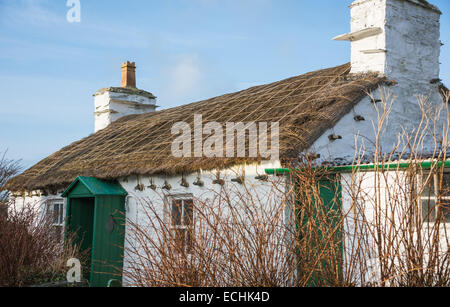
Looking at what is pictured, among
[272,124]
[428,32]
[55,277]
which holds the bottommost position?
[55,277]

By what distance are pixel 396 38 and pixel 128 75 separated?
35.0 feet

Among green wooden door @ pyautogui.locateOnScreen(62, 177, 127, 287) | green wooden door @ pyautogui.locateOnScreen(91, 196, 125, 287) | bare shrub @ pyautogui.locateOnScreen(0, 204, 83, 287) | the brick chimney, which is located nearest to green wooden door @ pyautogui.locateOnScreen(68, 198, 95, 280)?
green wooden door @ pyautogui.locateOnScreen(62, 177, 127, 287)

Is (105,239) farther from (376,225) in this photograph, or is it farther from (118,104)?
(118,104)

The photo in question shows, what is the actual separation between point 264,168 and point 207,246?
7.77 ft

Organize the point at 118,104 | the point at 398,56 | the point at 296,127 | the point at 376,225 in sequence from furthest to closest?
the point at 118,104 < the point at 398,56 < the point at 296,127 < the point at 376,225

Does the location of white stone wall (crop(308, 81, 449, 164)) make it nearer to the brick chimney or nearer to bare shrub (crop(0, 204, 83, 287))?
bare shrub (crop(0, 204, 83, 287))

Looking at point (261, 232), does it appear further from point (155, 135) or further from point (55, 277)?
point (155, 135)

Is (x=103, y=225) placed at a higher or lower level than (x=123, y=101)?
lower

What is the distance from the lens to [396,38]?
26.9 feet

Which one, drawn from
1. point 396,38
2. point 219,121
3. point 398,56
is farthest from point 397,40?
point 219,121

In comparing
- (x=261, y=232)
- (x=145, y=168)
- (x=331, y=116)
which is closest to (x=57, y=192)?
(x=145, y=168)

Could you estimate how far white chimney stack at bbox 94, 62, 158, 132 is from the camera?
51.6 feet

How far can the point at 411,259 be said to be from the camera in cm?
342

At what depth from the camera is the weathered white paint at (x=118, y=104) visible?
15.7 metres
